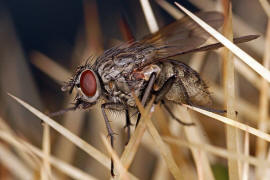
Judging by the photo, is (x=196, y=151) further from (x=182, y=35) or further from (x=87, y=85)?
(x=182, y=35)

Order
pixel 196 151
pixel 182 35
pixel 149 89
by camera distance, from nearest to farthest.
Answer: pixel 196 151 < pixel 149 89 < pixel 182 35

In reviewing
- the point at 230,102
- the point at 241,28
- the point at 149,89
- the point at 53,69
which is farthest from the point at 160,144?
the point at 53,69

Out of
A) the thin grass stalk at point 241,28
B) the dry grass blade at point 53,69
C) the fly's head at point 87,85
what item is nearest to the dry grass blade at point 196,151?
the fly's head at point 87,85

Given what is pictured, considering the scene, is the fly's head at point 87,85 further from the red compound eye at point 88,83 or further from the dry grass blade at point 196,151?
the dry grass blade at point 196,151

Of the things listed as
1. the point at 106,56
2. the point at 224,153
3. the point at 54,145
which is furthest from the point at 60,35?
the point at 224,153

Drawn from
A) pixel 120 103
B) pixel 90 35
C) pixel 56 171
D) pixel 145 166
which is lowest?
pixel 56 171

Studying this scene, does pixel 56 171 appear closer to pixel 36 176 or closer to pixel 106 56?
pixel 106 56
